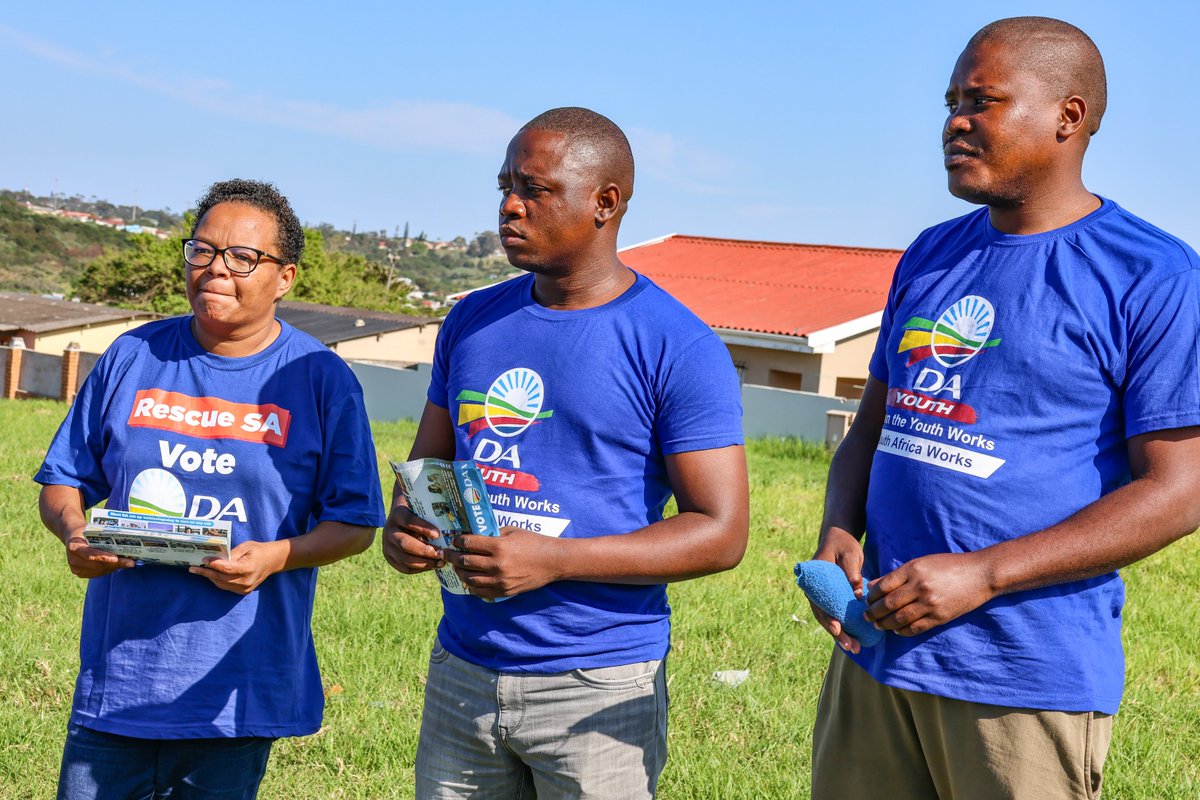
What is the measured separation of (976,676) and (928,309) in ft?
2.54

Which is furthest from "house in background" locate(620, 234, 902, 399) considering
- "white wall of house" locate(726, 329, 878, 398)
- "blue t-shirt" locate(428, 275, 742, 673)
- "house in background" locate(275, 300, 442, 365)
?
"blue t-shirt" locate(428, 275, 742, 673)

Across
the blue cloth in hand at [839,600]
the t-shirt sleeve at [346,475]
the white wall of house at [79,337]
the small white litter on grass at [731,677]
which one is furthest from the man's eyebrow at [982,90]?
the white wall of house at [79,337]

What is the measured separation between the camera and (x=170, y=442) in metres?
2.99

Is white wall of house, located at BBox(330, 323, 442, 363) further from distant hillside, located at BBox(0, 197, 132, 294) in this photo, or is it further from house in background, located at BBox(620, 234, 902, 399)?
distant hillside, located at BBox(0, 197, 132, 294)

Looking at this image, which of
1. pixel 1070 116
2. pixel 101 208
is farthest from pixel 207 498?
pixel 101 208

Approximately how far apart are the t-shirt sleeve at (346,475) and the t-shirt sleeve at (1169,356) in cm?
180

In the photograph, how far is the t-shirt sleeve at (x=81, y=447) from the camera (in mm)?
3133

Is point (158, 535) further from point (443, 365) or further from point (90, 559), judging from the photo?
point (443, 365)

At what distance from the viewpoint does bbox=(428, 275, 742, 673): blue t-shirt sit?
2.73 m

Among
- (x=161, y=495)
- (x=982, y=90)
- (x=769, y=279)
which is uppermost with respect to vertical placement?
(x=769, y=279)

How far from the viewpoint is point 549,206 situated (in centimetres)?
279

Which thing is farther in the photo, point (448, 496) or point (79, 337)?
point (79, 337)

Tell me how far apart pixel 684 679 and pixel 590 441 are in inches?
126

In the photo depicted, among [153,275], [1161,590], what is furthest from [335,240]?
[1161,590]
